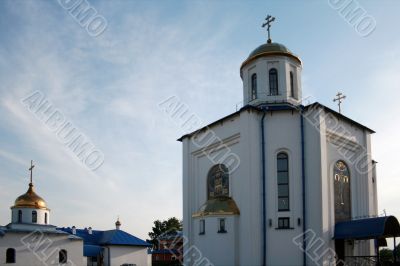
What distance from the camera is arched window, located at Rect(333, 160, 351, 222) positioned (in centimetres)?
1638

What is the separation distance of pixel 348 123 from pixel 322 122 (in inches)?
107

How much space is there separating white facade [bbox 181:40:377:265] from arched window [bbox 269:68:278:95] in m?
0.18

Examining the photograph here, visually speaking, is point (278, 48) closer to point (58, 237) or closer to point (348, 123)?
point (348, 123)

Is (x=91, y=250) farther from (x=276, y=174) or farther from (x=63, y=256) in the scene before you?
(x=276, y=174)

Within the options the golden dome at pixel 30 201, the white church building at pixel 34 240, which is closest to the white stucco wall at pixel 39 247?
the white church building at pixel 34 240

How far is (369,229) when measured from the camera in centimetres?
1462

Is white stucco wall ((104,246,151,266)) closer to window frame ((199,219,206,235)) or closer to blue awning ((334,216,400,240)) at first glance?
window frame ((199,219,206,235))

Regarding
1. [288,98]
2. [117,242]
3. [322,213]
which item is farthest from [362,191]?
[117,242]

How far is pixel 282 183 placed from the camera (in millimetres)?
16062

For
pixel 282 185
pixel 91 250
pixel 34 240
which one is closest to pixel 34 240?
pixel 34 240

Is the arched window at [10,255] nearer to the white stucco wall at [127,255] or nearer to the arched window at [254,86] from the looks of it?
the white stucco wall at [127,255]

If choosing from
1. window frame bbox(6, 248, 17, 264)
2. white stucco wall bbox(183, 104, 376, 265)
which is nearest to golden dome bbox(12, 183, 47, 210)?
window frame bbox(6, 248, 17, 264)

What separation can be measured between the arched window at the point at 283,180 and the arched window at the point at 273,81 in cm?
360

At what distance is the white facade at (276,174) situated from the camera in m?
15.2
